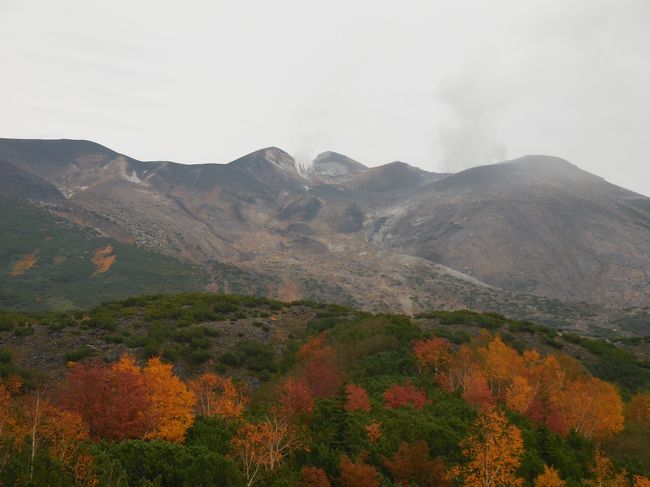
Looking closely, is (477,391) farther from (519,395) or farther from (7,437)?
(7,437)

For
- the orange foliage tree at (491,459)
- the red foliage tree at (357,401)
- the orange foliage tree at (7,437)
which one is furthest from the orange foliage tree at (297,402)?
the orange foliage tree at (7,437)

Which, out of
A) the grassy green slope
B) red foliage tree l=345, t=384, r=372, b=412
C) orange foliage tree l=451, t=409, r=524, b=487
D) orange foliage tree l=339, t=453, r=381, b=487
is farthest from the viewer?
the grassy green slope

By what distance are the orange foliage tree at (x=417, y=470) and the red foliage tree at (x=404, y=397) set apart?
1281 cm

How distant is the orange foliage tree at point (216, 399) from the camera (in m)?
40.7

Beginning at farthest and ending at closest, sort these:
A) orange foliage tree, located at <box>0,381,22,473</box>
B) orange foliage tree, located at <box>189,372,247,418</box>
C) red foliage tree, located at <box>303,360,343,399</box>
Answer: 1. red foliage tree, located at <box>303,360,343,399</box>
2. orange foliage tree, located at <box>189,372,247,418</box>
3. orange foliage tree, located at <box>0,381,22,473</box>

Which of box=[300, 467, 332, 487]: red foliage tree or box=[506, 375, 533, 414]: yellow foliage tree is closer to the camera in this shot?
box=[300, 467, 332, 487]: red foliage tree

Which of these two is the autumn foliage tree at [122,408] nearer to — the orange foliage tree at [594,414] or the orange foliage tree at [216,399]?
the orange foliage tree at [216,399]

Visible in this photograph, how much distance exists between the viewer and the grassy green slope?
5325 inches

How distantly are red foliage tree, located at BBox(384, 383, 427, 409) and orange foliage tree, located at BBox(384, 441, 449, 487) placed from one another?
42.0 feet

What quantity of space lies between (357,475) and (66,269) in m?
158

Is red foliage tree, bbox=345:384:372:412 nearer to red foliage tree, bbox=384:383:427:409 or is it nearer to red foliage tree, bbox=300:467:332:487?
red foliage tree, bbox=384:383:427:409

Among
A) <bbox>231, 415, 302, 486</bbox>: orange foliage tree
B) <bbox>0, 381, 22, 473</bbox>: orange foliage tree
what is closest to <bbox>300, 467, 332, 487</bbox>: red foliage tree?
<bbox>231, 415, 302, 486</bbox>: orange foliage tree

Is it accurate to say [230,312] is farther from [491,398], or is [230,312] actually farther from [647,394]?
[647,394]

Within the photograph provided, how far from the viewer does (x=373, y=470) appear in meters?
27.3
